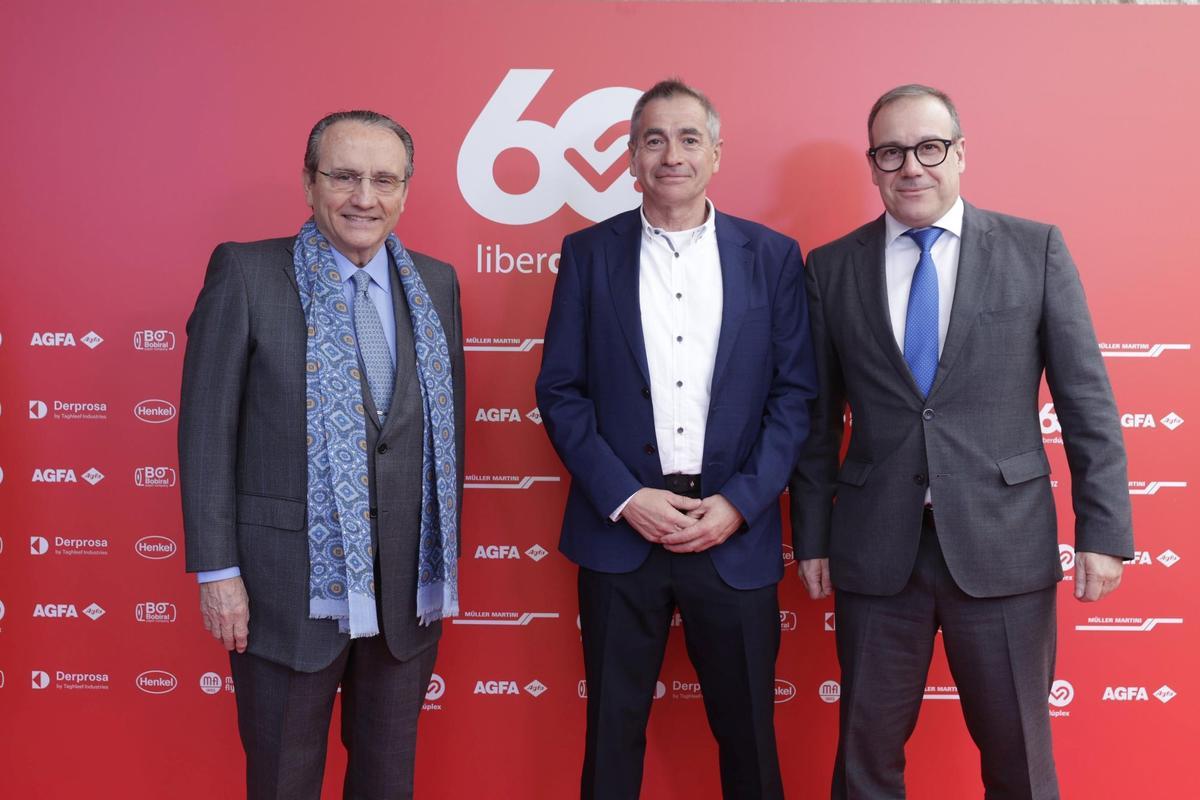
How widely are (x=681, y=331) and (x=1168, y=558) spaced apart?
184cm

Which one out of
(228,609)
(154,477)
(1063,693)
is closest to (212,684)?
(154,477)

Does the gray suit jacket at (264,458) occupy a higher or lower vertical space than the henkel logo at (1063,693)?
higher

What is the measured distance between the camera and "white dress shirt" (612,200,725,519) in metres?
2.20

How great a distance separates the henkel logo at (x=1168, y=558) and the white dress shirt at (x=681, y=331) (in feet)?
5.54

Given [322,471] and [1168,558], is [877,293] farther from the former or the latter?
[1168,558]

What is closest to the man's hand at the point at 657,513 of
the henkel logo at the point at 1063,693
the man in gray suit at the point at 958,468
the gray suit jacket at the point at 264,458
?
the man in gray suit at the point at 958,468

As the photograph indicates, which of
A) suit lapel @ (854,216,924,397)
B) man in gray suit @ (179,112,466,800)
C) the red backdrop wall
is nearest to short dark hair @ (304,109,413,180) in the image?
man in gray suit @ (179,112,466,800)

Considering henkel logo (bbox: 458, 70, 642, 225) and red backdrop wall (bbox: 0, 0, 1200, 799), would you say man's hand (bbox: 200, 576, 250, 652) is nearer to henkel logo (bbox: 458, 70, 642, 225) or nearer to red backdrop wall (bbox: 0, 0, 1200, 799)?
red backdrop wall (bbox: 0, 0, 1200, 799)

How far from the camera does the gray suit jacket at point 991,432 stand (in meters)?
2.04

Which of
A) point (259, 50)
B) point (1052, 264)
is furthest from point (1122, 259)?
point (259, 50)

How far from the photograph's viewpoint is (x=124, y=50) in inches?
108

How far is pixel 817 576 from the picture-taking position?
89.0 inches

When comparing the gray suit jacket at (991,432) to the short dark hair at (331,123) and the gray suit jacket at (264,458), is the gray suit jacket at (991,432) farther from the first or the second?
the short dark hair at (331,123)

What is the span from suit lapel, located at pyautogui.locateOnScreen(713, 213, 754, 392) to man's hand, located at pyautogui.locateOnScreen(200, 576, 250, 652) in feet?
4.00
